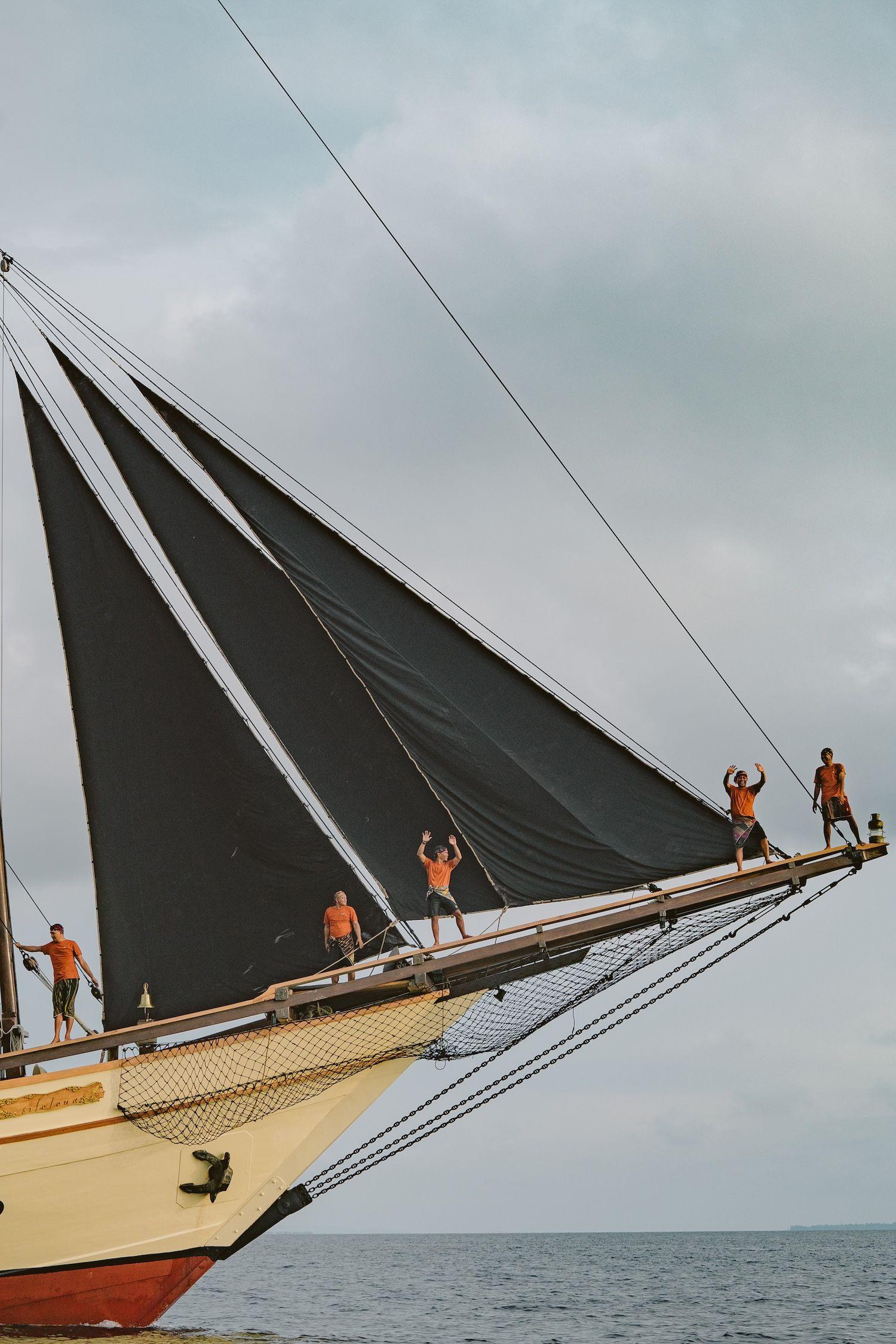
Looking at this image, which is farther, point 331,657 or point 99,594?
point 99,594

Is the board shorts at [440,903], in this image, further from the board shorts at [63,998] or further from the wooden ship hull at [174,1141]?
the board shorts at [63,998]

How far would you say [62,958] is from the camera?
1553 centimetres

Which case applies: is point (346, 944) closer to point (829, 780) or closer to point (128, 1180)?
point (128, 1180)

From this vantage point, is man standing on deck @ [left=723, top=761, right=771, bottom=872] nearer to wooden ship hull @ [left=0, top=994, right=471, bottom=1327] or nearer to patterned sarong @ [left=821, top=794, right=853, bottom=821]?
patterned sarong @ [left=821, top=794, right=853, bottom=821]

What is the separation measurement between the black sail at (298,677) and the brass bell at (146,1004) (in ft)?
10.1

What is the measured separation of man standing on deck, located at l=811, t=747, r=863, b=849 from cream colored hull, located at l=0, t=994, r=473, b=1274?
4.76m

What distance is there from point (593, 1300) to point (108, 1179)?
25.6 m

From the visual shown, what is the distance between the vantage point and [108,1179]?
14.6 metres

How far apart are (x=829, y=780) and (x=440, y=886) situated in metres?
4.39

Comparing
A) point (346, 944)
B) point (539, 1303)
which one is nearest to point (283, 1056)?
point (346, 944)

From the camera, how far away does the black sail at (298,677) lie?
14.2m

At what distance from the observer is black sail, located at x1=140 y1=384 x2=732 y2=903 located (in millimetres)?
13570

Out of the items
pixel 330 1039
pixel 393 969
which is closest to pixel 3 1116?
pixel 330 1039

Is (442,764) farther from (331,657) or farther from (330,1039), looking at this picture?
(330,1039)
